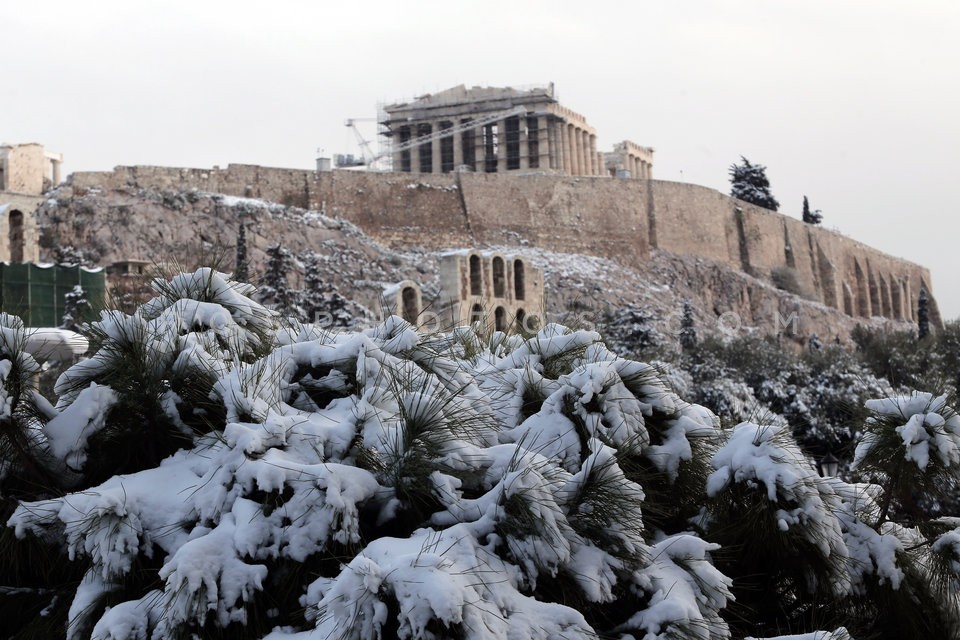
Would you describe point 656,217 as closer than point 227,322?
No

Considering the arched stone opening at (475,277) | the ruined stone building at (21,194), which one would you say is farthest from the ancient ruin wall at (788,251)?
the arched stone opening at (475,277)

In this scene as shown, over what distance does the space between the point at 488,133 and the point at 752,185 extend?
49.6 ft

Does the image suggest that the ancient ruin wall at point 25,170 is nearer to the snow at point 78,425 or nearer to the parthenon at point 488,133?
the parthenon at point 488,133

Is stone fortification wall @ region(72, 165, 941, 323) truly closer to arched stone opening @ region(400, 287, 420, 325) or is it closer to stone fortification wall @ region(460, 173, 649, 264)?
stone fortification wall @ region(460, 173, 649, 264)

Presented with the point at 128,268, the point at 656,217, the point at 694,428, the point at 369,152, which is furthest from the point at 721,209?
the point at 694,428

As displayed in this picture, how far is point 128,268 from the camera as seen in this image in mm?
33250

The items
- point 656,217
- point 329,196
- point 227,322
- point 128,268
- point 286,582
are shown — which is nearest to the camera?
point 286,582

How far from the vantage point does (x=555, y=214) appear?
48.1 metres

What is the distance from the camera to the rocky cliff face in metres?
35.2

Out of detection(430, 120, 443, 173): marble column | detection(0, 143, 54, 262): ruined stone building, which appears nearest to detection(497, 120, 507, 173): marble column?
detection(430, 120, 443, 173): marble column

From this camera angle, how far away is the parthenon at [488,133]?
53781mm

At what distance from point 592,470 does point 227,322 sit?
2061 millimetres

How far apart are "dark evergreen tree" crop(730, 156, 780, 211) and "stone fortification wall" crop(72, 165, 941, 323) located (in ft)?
9.04

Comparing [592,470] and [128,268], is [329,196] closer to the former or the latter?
[128,268]
